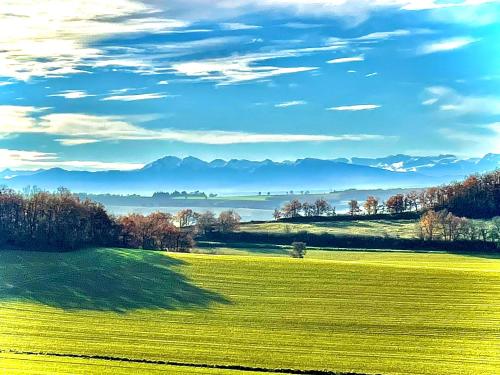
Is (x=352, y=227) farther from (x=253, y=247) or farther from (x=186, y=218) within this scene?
(x=186, y=218)

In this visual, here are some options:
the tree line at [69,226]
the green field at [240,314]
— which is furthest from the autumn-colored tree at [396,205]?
the green field at [240,314]

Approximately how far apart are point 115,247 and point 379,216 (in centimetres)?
4884

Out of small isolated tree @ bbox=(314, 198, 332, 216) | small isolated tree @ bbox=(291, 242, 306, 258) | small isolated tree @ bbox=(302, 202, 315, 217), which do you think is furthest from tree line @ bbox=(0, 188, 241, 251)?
small isolated tree @ bbox=(314, 198, 332, 216)

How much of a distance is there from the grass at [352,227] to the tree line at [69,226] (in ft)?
69.9

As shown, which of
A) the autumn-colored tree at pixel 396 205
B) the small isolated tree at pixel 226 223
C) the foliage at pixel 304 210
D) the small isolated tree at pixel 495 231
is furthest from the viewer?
the foliage at pixel 304 210

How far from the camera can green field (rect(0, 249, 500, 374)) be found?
28.2 m

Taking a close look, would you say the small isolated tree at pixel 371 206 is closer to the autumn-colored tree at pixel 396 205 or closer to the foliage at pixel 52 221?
the autumn-colored tree at pixel 396 205

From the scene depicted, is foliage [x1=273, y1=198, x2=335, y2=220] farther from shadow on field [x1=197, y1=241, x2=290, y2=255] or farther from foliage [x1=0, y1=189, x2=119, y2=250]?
foliage [x1=0, y1=189, x2=119, y2=250]

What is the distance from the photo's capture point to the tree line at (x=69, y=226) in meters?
52.3

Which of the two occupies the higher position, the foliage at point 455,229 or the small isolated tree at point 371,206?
the small isolated tree at point 371,206

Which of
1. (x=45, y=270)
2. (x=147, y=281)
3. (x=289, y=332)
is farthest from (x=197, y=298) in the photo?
(x=45, y=270)

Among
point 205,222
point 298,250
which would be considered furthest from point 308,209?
point 298,250

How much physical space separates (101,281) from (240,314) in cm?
1225

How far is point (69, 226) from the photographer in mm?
54156
